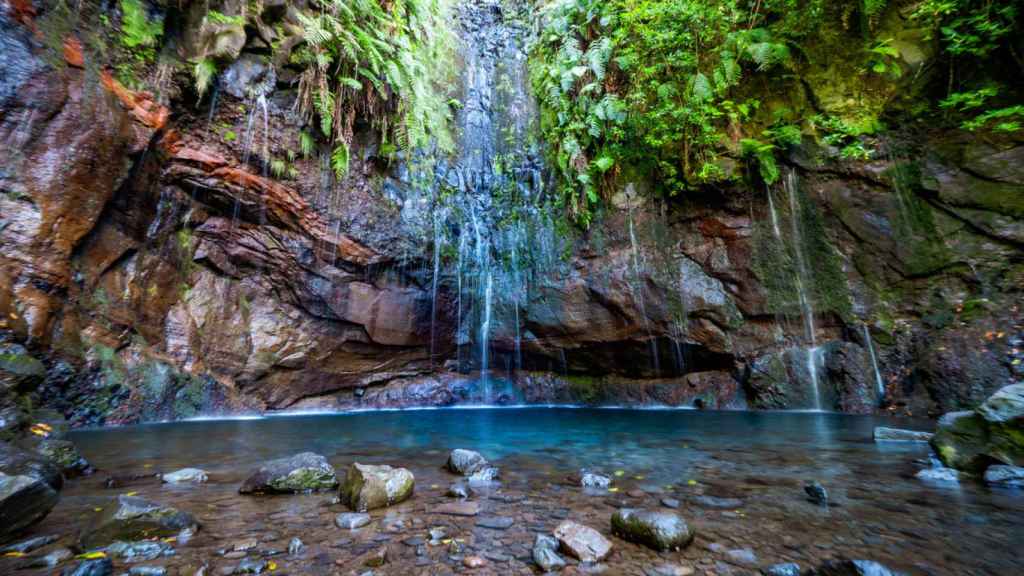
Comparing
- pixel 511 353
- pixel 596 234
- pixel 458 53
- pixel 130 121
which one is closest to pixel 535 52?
pixel 458 53

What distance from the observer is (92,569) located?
2.05 m

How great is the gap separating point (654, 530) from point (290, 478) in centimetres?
296

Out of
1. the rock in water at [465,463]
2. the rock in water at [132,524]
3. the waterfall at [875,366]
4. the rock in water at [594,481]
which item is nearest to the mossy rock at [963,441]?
the rock in water at [594,481]

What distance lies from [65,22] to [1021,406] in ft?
45.0

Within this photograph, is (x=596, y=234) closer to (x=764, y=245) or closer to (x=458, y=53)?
(x=764, y=245)

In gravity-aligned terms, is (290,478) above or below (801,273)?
below

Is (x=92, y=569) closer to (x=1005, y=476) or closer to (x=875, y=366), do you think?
(x=1005, y=476)

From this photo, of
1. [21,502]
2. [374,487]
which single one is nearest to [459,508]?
[374,487]

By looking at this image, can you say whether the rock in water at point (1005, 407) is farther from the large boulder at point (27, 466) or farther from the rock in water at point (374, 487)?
the large boulder at point (27, 466)

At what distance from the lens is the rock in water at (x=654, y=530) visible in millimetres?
2426

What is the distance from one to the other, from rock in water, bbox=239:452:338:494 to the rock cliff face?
2.94 m

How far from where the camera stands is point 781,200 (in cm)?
966

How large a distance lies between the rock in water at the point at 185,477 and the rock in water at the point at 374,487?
5.21 feet

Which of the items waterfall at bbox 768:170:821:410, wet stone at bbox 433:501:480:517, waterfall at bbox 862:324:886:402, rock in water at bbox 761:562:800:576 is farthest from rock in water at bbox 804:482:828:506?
waterfall at bbox 768:170:821:410
